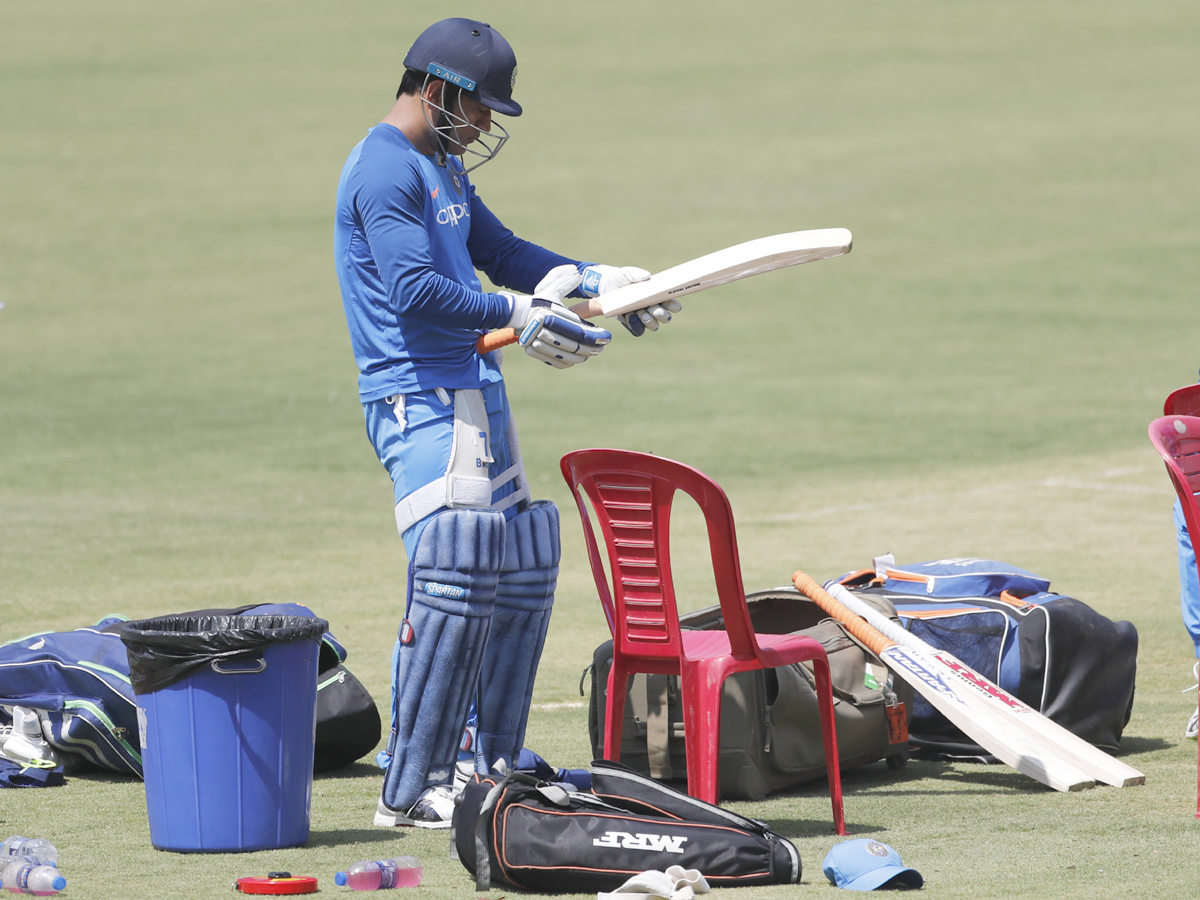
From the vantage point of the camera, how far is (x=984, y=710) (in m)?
6.07

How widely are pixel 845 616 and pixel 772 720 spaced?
622 mm

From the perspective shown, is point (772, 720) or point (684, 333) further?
point (684, 333)

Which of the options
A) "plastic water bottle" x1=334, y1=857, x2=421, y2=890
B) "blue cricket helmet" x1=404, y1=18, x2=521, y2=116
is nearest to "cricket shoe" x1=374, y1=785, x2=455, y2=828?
"plastic water bottle" x1=334, y1=857, x2=421, y2=890

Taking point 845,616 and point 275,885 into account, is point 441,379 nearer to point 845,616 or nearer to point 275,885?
point 275,885

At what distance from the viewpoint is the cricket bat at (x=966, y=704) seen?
19.0 feet

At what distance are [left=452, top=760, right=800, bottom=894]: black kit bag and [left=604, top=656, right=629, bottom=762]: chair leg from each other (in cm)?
70

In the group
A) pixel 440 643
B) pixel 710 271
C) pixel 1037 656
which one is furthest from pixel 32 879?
pixel 1037 656

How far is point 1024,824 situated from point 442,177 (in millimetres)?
2657

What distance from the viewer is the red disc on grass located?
4.36 meters

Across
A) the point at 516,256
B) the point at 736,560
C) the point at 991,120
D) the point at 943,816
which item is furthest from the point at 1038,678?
the point at 991,120

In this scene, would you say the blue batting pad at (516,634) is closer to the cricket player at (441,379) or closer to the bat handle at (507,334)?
the cricket player at (441,379)

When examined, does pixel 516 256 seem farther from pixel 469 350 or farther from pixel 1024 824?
pixel 1024 824

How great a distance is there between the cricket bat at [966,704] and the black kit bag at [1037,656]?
219 millimetres

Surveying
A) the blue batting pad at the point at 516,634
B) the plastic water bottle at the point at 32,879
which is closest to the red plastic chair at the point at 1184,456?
the blue batting pad at the point at 516,634
